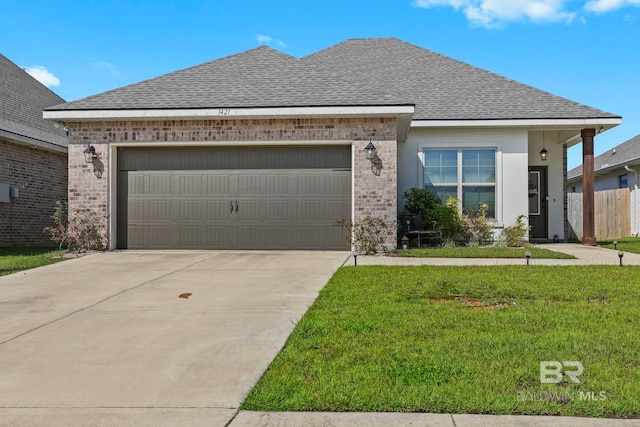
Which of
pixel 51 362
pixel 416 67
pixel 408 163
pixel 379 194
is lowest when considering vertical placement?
pixel 51 362

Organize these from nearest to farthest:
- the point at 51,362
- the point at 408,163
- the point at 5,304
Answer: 1. the point at 51,362
2. the point at 5,304
3. the point at 408,163

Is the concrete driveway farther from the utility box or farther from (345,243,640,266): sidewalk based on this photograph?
the utility box

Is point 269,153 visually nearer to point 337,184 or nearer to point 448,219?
point 337,184

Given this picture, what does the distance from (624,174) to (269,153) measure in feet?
57.1

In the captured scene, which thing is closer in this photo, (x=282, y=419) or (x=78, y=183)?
(x=282, y=419)

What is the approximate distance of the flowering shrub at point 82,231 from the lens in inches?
419

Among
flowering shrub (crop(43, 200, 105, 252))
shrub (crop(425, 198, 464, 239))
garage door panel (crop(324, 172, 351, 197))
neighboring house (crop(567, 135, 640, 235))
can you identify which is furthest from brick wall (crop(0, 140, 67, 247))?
neighboring house (crop(567, 135, 640, 235))

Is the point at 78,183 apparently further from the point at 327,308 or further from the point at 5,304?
the point at 327,308

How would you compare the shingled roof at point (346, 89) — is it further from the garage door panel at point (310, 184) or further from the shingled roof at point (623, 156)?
the shingled roof at point (623, 156)

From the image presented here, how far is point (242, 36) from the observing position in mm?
14469

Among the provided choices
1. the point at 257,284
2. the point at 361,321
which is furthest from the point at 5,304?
the point at 361,321

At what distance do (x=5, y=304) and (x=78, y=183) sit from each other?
18.6ft

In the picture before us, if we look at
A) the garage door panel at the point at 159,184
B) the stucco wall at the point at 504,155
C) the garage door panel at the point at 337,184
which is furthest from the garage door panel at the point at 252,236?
the stucco wall at the point at 504,155

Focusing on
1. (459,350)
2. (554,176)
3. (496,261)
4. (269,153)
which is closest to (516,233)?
(496,261)
